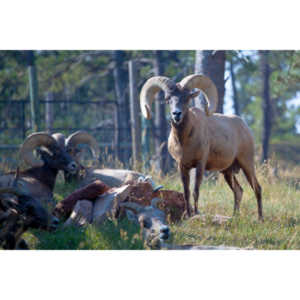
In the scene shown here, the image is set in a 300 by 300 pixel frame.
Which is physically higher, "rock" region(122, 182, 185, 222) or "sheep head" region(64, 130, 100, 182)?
"sheep head" region(64, 130, 100, 182)

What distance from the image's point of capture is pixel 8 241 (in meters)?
6.41

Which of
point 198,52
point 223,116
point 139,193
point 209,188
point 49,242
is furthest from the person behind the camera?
point 198,52

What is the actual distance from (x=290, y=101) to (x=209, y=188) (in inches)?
837

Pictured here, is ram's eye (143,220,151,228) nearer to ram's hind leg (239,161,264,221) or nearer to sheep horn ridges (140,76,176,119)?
sheep horn ridges (140,76,176,119)

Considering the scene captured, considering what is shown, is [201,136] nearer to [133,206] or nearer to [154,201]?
[154,201]

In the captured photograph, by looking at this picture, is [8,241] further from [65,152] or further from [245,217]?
[245,217]

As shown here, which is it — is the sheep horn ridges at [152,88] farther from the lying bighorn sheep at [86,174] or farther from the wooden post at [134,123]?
the wooden post at [134,123]

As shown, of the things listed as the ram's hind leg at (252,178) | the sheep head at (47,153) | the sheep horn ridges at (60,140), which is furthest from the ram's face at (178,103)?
the sheep horn ridges at (60,140)

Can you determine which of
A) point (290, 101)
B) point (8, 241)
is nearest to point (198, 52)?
point (8, 241)

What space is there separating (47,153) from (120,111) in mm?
9714

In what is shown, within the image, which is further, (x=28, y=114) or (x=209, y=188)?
→ (x=28, y=114)

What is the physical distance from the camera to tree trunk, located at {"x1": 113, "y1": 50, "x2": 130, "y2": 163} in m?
15.8

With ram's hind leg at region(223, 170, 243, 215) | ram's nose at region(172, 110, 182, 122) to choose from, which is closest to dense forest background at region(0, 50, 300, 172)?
ram's hind leg at region(223, 170, 243, 215)

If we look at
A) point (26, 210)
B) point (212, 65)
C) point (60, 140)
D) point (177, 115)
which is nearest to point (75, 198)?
point (26, 210)
